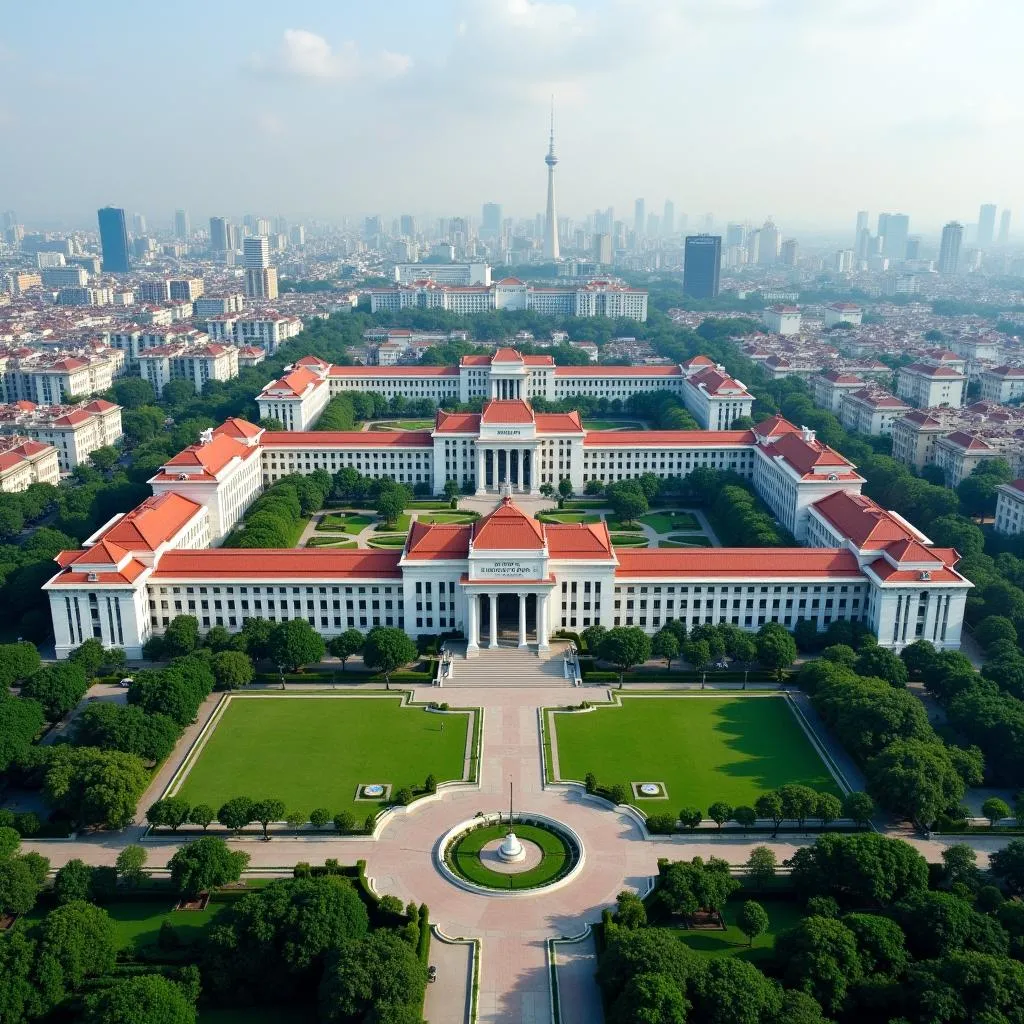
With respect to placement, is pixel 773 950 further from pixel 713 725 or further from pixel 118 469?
pixel 118 469

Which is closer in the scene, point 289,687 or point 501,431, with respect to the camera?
point 289,687

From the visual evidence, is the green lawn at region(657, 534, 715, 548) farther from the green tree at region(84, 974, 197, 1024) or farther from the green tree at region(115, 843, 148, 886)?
the green tree at region(84, 974, 197, 1024)

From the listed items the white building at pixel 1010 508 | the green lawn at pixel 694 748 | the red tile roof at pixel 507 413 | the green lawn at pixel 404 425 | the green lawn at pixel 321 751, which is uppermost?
the red tile roof at pixel 507 413

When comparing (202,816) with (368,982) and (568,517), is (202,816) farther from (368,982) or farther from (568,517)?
(568,517)

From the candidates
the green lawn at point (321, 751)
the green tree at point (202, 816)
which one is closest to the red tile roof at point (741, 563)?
the green lawn at point (321, 751)

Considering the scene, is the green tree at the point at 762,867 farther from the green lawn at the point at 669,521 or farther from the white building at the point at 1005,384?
the white building at the point at 1005,384

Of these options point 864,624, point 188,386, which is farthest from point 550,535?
point 188,386
